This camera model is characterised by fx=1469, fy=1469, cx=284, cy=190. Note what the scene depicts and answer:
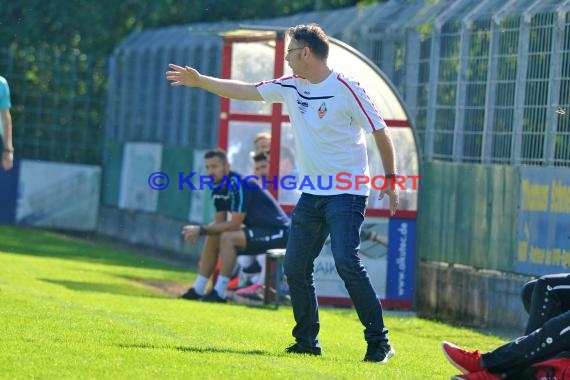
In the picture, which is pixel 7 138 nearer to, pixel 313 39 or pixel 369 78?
pixel 369 78

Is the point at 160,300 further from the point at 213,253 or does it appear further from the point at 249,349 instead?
the point at 249,349

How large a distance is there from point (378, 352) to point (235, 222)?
21.5 ft

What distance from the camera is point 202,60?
2523 centimetres

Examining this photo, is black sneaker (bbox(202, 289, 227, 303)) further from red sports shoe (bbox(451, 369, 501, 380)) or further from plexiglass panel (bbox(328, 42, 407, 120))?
red sports shoe (bbox(451, 369, 501, 380))

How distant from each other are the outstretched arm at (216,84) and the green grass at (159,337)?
1.73 meters

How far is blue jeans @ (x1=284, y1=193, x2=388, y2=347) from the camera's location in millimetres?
9523

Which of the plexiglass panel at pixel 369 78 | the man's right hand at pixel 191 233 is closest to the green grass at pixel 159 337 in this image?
the man's right hand at pixel 191 233

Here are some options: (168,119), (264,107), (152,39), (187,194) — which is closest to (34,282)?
(264,107)

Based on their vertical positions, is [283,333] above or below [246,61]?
below

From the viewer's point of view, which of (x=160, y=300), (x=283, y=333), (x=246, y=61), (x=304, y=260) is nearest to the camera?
(x=304, y=260)

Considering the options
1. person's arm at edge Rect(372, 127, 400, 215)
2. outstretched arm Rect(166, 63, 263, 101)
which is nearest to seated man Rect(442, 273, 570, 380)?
person's arm at edge Rect(372, 127, 400, 215)

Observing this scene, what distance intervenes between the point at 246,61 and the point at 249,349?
26.0ft

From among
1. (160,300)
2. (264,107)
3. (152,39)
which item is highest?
(152,39)

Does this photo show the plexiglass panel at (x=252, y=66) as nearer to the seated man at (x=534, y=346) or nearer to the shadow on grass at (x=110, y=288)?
the shadow on grass at (x=110, y=288)
